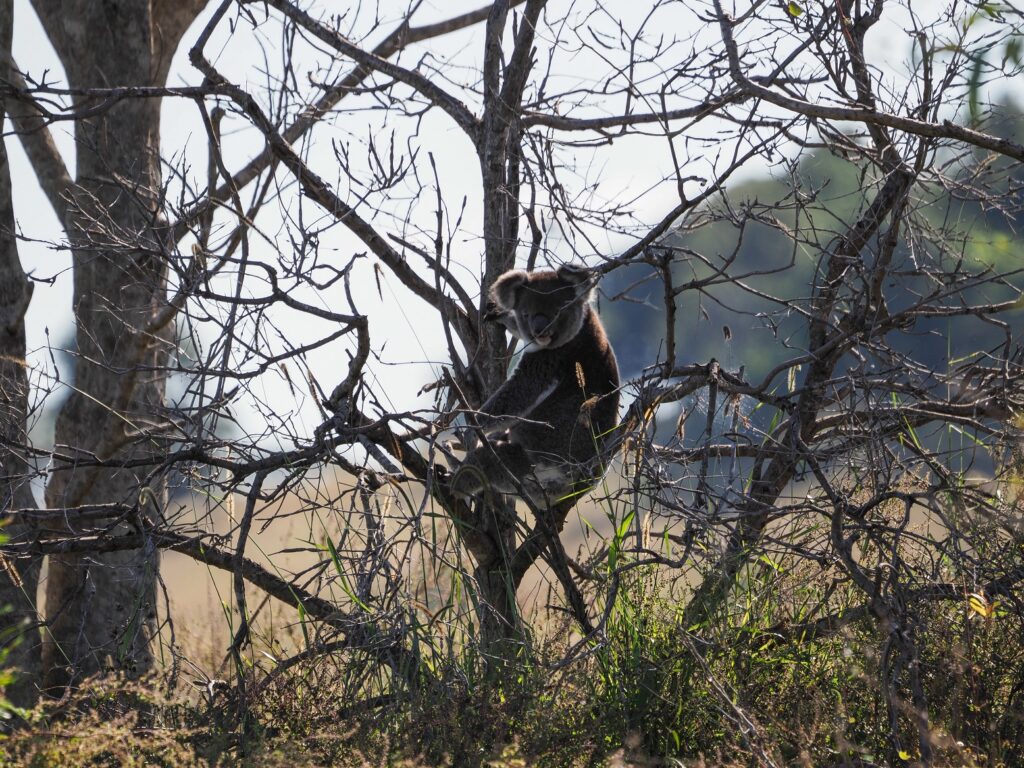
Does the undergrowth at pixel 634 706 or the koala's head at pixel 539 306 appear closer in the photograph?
the undergrowth at pixel 634 706

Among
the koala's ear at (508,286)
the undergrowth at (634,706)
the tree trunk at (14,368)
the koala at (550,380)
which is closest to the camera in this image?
the undergrowth at (634,706)

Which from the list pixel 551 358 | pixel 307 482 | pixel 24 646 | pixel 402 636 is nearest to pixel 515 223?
pixel 551 358

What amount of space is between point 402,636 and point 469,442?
6.09 ft

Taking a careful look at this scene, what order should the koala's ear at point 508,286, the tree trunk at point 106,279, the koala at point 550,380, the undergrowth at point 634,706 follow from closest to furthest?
the undergrowth at point 634,706 < the koala at point 550,380 < the koala's ear at point 508,286 < the tree trunk at point 106,279

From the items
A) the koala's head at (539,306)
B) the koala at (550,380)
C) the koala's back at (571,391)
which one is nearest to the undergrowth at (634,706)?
the koala at (550,380)

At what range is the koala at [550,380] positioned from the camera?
5594mm

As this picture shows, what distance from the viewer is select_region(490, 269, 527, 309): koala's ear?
578cm

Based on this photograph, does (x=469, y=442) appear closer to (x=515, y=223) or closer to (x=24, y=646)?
(x=515, y=223)

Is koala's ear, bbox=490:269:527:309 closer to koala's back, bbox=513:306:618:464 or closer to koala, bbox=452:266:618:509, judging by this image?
koala, bbox=452:266:618:509

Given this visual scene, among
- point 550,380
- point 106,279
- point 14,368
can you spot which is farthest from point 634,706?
point 106,279

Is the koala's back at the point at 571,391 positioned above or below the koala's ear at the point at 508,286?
below

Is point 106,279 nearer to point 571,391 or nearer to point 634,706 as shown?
point 571,391

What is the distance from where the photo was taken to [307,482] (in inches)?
160

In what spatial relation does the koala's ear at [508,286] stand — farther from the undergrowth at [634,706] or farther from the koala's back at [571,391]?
the undergrowth at [634,706]
